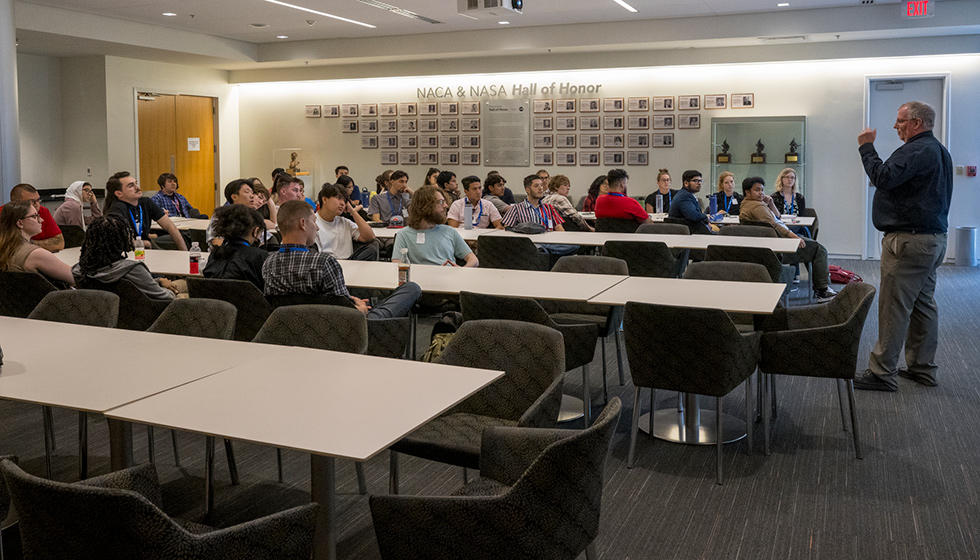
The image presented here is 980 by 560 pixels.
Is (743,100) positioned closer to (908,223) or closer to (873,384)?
(908,223)

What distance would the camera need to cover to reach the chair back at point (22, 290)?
4730mm

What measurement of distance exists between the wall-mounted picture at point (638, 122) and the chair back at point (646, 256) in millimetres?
6699

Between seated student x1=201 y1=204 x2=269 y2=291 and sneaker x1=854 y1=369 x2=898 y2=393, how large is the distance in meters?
3.72

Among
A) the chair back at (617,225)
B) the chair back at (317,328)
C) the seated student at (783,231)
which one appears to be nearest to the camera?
the chair back at (317,328)

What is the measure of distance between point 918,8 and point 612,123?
15.3 feet

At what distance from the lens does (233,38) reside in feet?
A: 44.4

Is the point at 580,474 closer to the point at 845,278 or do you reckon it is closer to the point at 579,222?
the point at 579,222

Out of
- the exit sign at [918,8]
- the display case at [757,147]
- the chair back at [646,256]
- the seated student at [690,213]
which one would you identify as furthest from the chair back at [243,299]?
the display case at [757,147]

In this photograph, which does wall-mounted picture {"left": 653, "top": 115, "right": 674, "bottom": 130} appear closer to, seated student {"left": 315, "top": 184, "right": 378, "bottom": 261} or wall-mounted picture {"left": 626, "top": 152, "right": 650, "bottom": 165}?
wall-mounted picture {"left": 626, "top": 152, "right": 650, "bottom": 165}

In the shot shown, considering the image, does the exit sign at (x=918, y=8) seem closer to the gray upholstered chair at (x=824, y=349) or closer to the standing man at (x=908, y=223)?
the standing man at (x=908, y=223)

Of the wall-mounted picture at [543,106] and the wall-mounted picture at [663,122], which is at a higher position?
the wall-mounted picture at [543,106]

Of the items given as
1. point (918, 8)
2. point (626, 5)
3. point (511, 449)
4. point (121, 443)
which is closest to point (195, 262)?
point (121, 443)

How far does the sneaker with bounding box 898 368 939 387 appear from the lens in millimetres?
5445

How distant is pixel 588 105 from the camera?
13.3m
